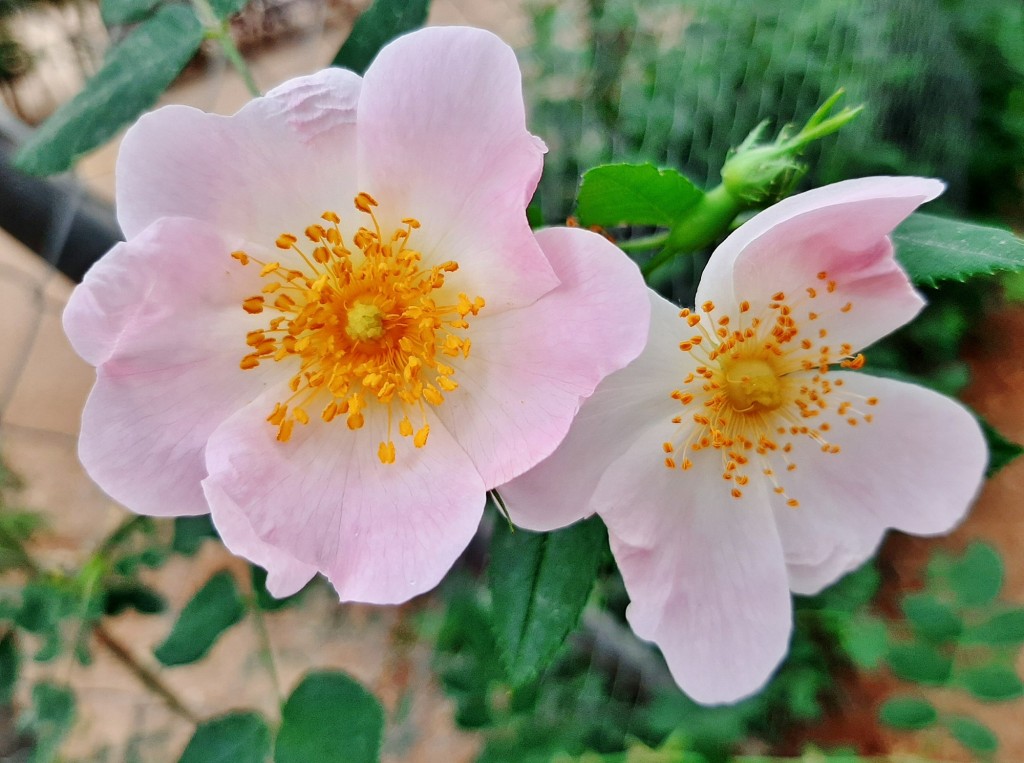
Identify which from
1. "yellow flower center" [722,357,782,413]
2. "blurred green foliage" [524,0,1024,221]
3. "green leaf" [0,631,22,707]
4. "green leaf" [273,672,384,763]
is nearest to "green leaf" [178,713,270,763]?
"green leaf" [273,672,384,763]

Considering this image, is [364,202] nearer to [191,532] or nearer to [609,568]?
[191,532]

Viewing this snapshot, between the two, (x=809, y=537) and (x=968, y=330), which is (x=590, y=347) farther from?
(x=968, y=330)

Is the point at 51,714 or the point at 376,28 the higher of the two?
the point at 376,28

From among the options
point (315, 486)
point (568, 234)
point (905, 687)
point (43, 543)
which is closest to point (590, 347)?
point (568, 234)

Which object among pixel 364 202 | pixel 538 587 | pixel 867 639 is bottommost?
pixel 867 639

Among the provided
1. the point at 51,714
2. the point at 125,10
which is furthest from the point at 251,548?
the point at 51,714
